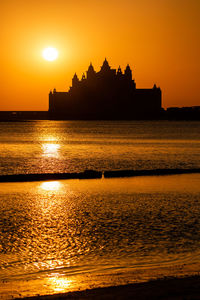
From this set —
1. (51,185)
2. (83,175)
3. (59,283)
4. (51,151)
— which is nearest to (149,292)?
(59,283)

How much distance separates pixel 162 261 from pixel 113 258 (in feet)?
4.06

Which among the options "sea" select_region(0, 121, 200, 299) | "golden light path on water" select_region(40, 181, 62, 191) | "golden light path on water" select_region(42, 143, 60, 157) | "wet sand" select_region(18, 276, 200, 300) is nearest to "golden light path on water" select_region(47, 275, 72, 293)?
"sea" select_region(0, 121, 200, 299)

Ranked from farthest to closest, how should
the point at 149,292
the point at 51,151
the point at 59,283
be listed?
1. the point at 51,151
2. the point at 59,283
3. the point at 149,292

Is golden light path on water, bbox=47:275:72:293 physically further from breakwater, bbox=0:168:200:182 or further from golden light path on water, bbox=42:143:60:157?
golden light path on water, bbox=42:143:60:157

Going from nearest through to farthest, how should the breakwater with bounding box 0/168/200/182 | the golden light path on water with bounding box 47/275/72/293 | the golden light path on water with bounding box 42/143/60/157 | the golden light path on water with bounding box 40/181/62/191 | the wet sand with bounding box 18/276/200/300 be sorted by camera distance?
the wet sand with bounding box 18/276/200/300
the golden light path on water with bounding box 47/275/72/293
the golden light path on water with bounding box 40/181/62/191
the breakwater with bounding box 0/168/200/182
the golden light path on water with bounding box 42/143/60/157

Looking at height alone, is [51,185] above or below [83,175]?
below

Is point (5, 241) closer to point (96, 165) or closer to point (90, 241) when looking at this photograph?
point (90, 241)

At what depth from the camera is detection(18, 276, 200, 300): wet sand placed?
738 centimetres

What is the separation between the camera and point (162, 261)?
11602mm

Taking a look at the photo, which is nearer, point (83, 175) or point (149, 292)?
point (149, 292)

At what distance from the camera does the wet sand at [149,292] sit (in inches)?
291

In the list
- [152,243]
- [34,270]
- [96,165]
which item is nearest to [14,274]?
[34,270]

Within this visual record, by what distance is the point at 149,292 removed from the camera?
761 centimetres

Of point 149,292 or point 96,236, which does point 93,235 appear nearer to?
point 96,236
